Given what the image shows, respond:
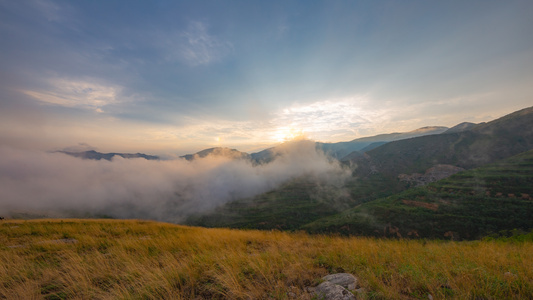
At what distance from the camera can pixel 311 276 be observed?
4.81 metres

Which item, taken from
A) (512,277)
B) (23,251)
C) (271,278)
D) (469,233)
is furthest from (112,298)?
(469,233)

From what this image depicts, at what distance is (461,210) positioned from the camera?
98.4 meters

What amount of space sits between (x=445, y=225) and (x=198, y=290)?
131902 mm

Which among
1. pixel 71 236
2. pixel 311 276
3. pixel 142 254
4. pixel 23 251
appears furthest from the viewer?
pixel 71 236

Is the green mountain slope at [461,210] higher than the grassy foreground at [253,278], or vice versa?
the grassy foreground at [253,278]

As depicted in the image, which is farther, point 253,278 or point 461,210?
point 461,210

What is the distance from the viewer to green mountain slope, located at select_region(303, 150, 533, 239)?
8431 centimetres

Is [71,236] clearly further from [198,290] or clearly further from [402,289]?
[402,289]

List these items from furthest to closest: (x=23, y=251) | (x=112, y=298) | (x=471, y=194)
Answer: (x=471, y=194), (x=23, y=251), (x=112, y=298)

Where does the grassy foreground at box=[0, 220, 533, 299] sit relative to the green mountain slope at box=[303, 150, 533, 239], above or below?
above

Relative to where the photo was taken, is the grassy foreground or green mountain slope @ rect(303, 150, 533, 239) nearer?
the grassy foreground

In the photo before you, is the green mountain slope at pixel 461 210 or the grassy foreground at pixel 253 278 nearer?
the grassy foreground at pixel 253 278

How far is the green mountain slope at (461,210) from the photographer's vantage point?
84312mm

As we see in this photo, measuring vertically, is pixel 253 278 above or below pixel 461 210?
above
